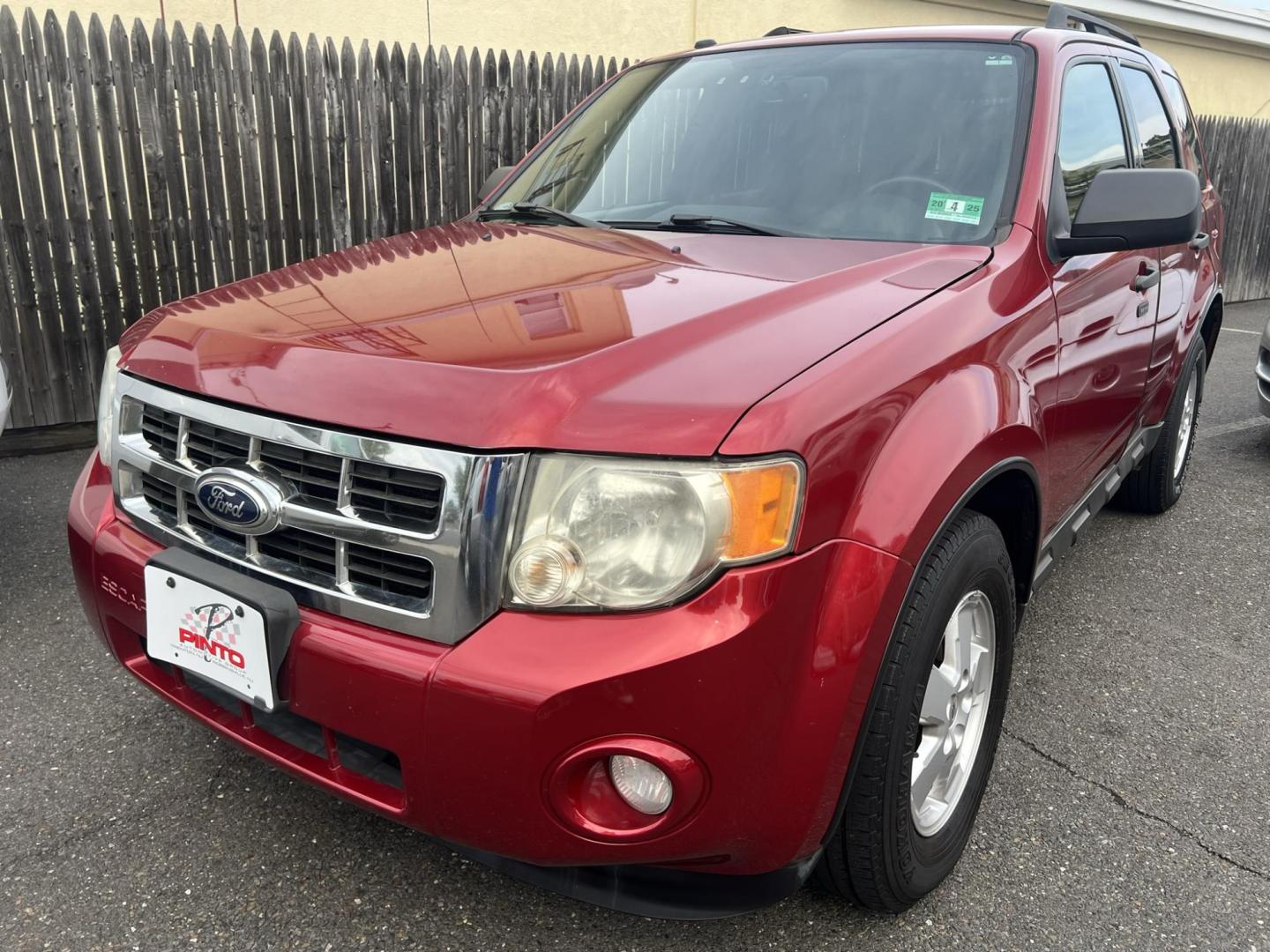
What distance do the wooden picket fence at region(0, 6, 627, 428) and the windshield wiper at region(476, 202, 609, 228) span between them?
2.79 metres

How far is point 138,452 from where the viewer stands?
1.93 m

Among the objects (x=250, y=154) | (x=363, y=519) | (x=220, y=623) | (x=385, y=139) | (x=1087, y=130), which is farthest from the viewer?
(x=385, y=139)

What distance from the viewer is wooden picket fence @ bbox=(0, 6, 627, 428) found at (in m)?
4.71

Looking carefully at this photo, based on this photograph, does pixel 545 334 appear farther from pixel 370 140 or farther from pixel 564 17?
pixel 564 17

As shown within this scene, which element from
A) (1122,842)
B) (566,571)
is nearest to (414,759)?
(566,571)

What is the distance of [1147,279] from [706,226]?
58.2 inches

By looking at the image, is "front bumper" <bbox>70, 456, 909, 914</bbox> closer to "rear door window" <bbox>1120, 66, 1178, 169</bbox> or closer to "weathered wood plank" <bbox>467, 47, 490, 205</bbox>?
"rear door window" <bbox>1120, 66, 1178, 169</bbox>

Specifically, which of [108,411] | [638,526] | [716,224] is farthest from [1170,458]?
[108,411]

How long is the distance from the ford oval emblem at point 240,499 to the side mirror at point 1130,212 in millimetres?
1879

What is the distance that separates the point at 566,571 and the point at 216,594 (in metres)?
0.66

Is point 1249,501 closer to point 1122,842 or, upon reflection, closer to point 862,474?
point 1122,842

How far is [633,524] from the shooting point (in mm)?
1507

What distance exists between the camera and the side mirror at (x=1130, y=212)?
235cm

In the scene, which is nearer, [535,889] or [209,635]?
[209,635]
